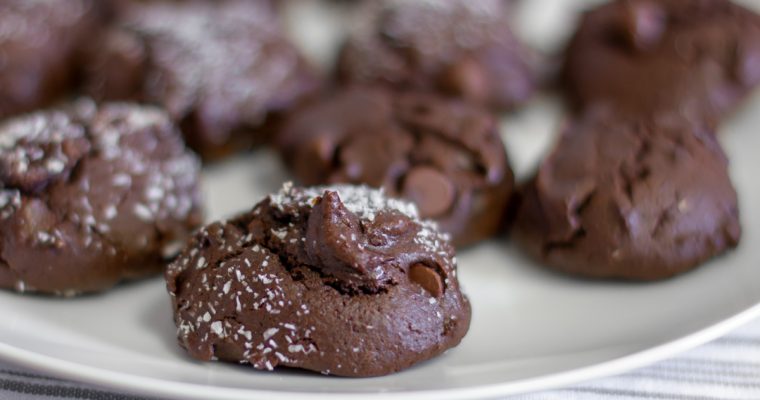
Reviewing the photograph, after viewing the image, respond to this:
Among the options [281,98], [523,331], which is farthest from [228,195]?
[523,331]

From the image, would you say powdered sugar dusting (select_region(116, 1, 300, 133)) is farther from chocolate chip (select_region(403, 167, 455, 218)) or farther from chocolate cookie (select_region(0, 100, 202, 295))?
chocolate chip (select_region(403, 167, 455, 218))

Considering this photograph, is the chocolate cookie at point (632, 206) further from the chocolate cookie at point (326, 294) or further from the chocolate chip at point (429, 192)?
the chocolate cookie at point (326, 294)

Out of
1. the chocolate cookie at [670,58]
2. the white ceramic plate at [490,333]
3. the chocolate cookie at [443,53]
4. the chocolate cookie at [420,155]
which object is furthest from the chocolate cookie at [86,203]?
the chocolate cookie at [670,58]

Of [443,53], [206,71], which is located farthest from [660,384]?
[206,71]

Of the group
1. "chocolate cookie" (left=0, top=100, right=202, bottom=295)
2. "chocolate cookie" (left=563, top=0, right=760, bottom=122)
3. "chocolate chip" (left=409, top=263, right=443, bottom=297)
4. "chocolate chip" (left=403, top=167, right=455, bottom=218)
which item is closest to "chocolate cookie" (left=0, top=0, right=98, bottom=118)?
"chocolate cookie" (left=0, top=100, right=202, bottom=295)

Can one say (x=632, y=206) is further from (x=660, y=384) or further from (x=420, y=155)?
(x=420, y=155)
